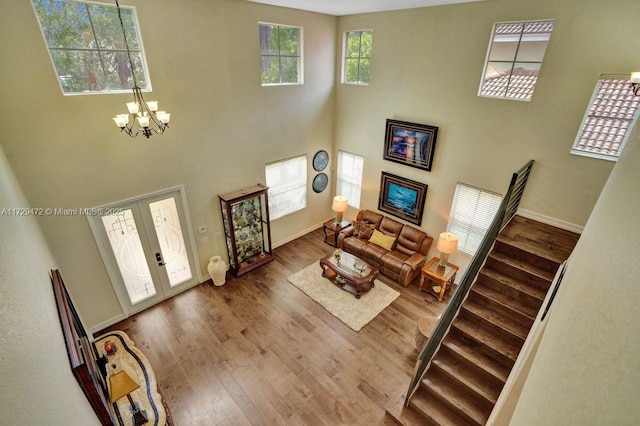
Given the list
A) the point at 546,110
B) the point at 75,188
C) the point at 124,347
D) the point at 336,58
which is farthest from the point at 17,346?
the point at 336,58

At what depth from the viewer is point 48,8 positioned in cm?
370

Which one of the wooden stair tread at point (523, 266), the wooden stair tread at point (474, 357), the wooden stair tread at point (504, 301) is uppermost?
the wooden stair tread at point (523, 266)

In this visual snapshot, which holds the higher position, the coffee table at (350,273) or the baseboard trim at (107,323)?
the coffee table at (350,273)

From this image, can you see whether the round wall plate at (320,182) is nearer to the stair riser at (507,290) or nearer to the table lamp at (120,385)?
the stair riser at (507,290)

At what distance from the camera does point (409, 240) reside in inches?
262

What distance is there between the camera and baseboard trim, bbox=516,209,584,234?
4.62 m

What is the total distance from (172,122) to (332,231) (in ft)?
13.8

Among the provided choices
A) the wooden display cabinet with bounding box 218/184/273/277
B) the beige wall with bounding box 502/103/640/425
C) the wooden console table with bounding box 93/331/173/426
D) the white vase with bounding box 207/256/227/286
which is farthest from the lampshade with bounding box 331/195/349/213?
the beige wall with bounding box 502/103/640/425

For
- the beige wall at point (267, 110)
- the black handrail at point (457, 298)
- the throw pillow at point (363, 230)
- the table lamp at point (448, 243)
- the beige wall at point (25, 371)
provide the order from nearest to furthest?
1. the beige wall at point (25, 371)
2. the black handrail at point (457, 298)
3. the beige wall at point (267, 110)
4. the table lamp at point (448, 243)
5. the throw pillow at point (363, 230)

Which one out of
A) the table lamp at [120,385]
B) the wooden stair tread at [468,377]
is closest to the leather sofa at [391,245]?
the wooden stair tread at [468,377]

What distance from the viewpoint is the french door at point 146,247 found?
4863mm

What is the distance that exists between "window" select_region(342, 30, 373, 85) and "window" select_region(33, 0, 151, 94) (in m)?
4.20

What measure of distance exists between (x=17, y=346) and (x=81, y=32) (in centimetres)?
467

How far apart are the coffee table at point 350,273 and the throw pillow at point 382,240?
25.2 inches
